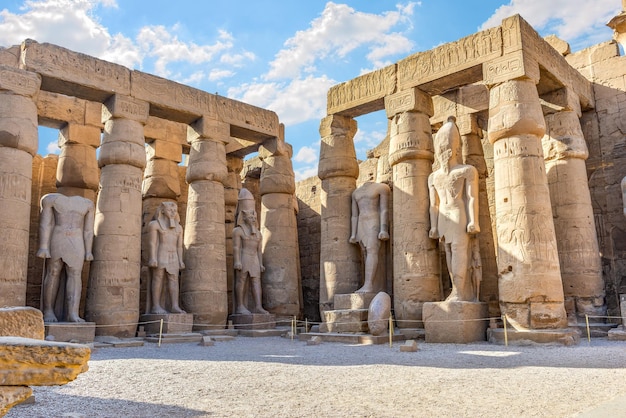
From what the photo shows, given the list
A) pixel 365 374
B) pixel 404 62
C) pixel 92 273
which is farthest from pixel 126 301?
pixel 404 62

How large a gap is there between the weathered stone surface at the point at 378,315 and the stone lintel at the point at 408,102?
4125 mm

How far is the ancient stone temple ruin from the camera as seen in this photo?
977 cm

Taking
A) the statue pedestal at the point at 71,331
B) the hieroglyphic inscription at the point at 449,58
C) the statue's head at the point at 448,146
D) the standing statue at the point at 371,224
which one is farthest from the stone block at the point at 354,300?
the statue pedestal at the point at 71,331

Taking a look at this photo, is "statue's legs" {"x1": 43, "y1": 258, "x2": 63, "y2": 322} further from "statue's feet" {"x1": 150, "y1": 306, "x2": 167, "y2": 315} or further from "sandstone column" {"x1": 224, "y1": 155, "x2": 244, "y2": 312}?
"sandstone column" {"x1": 224, "y1": 155, "x2": 244, "y2": 312}

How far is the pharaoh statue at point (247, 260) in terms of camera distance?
1345cm

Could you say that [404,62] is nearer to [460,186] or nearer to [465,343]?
[460,186]

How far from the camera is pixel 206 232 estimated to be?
12.8 metres

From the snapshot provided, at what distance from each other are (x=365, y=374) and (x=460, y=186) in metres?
5.26

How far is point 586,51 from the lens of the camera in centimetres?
1313

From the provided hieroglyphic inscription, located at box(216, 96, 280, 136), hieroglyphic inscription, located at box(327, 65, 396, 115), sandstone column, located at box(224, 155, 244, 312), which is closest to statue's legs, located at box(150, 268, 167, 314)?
sandstone column, located at box(224, 155, 244, 312)

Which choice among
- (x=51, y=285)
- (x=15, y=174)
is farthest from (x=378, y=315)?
(x=15, y=174)

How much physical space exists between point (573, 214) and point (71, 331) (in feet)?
32.9

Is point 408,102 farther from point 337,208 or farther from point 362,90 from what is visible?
point 337,208

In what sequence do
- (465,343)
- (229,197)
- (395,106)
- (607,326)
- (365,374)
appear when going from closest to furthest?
(365,374) → (465,343) → (607,326) → (395,106) → (229,197)
